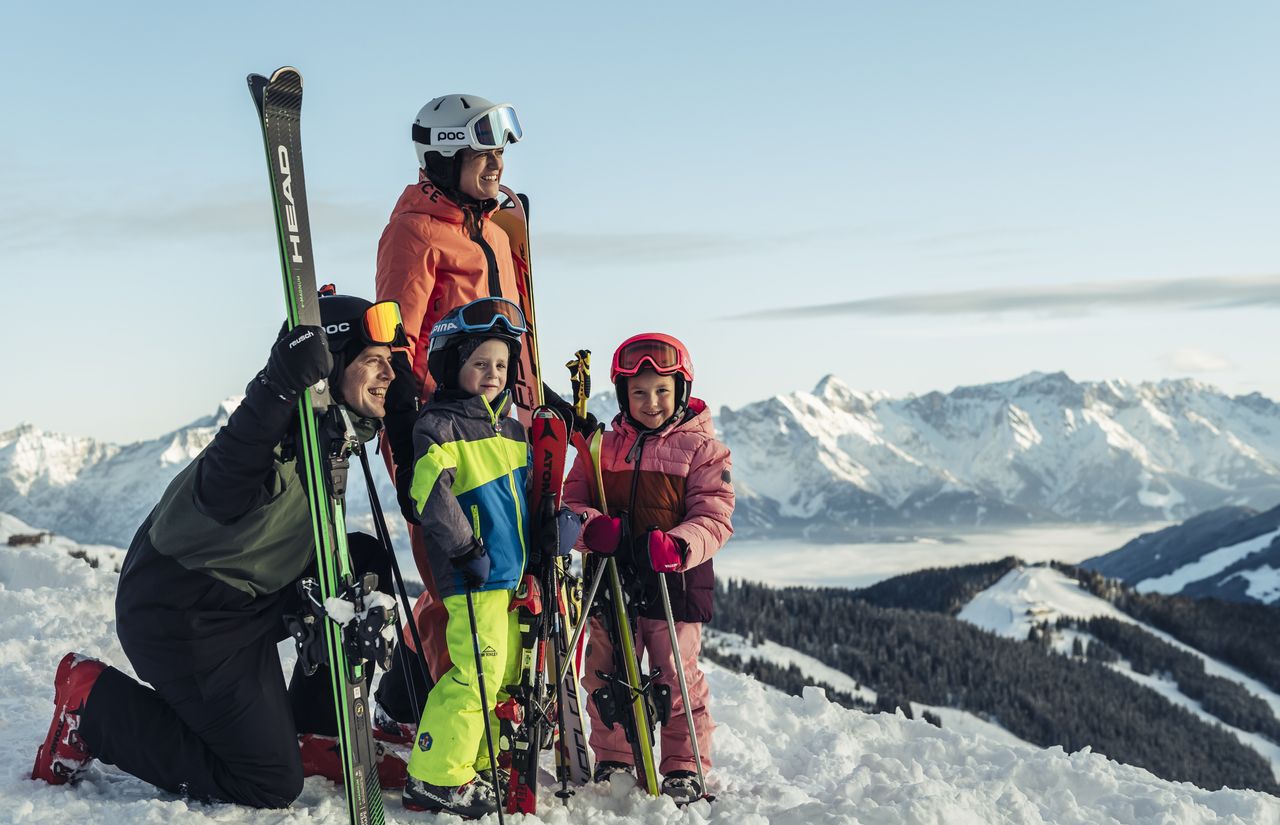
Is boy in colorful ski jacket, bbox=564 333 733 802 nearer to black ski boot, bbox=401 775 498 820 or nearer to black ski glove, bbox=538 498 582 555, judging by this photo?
black ski glove, bbox=538 498 582 555

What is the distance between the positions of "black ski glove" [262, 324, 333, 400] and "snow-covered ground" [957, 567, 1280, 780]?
128 metres

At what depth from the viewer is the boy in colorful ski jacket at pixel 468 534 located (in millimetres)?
5047

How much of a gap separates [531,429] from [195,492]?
5.50 ft

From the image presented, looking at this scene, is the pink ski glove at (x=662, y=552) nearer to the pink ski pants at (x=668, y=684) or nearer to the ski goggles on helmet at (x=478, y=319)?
the pink ski pants at (x=668, y=684)

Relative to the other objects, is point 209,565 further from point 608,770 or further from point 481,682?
point 608,770

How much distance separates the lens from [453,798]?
512cm

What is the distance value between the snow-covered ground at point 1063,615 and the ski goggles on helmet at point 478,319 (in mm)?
126901

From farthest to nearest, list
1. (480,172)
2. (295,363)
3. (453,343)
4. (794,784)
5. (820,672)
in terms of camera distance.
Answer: (820,672)
(794,784)
(480,172)
(453,343)
(295,363)

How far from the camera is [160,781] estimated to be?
5191mm

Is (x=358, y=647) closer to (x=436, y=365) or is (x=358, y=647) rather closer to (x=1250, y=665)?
(x=436, y=365)

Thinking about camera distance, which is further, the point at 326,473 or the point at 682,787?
the point at 682,787

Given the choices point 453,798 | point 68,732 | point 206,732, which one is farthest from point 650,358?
point 68,732

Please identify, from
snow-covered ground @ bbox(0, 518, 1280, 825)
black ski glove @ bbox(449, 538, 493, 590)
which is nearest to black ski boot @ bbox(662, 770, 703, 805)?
snow-covered ground @ bbox(0, 518, 1280, 825)

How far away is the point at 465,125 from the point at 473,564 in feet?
8.61
